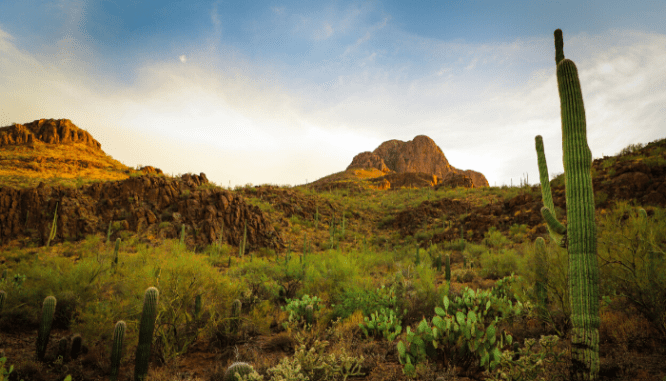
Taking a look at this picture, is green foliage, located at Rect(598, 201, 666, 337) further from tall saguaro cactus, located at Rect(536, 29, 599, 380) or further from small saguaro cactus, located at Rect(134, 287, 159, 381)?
small saguaro cactus, located at Rect(134, 287, 159, 381)

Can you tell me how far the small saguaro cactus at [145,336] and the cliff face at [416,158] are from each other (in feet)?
265

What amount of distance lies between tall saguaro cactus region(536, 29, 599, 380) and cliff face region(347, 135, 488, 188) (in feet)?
268

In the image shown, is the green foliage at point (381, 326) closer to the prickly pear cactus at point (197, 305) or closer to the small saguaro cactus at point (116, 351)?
the prickly pear cactus at point (197, 305)

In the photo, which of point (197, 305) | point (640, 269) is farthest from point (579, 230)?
point (197, 305)

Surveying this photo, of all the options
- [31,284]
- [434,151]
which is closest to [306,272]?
[31,284]

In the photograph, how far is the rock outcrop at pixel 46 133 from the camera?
37781 mm

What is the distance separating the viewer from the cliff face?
88312 millimetres

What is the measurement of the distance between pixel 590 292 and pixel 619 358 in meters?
2.04

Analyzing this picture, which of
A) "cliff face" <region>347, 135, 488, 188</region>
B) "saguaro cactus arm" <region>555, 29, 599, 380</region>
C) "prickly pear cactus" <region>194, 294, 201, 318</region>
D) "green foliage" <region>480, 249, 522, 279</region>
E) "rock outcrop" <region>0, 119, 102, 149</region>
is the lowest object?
"green foliage" <region>480, 249, 522, 279</region>

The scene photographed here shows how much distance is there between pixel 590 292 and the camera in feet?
9.33

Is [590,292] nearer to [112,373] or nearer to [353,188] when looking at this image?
[112,373]

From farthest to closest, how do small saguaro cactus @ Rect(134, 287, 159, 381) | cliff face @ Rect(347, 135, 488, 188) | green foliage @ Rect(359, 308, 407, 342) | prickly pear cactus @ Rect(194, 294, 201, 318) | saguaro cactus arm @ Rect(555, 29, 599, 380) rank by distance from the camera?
1. cliff face @ Rect(347, 135, 488, 188)
2. prickly pear cactus @ Rect(194, 294, 201, 318)
3. green foliage @ Rect(359, 308, 407, 342)
4. small saguaro cactus @ Rect(134, 287, 159, 381)
5. saguaro cactus arm @ Rect(555, 29, 599, 380)

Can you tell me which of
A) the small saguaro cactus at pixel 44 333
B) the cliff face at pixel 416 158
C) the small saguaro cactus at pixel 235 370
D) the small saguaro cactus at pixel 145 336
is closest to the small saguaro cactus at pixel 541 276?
the small saguaro cactus at pixel 235 370

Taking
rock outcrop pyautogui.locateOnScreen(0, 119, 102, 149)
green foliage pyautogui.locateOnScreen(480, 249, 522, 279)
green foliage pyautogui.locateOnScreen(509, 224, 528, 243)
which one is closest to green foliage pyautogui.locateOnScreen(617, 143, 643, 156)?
green foliage pyautogui.locateOnScreen(509, 224, 528, 243)
